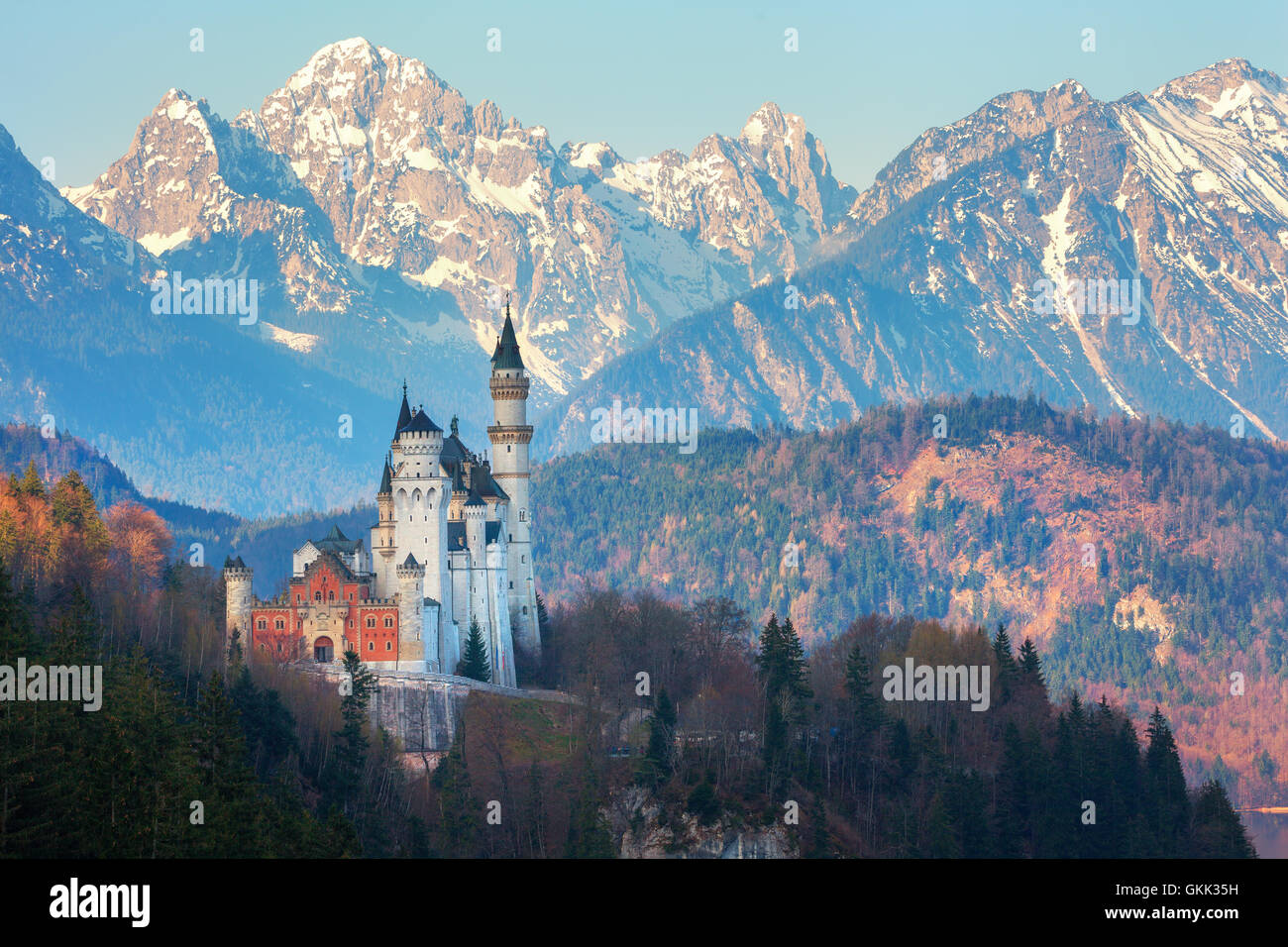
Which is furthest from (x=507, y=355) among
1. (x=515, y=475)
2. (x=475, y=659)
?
(x=475, y=659)

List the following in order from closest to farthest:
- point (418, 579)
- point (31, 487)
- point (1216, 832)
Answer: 1. point (418, 579)
2. point (1216, 832)
3. point (31, 487)

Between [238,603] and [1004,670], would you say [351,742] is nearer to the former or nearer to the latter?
[238,603]

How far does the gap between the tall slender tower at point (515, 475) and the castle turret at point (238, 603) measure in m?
26.0

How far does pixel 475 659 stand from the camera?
165 metres

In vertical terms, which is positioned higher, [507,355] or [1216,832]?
[507,355]

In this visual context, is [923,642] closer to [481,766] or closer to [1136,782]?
[1136,782]

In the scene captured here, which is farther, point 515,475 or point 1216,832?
point 515,475

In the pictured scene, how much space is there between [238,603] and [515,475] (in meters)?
31.0

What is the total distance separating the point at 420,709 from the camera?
154 m

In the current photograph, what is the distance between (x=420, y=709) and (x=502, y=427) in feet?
110

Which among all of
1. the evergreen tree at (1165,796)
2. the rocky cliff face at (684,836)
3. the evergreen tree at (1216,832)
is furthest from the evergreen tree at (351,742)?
the evergreen tree at (1216,832)

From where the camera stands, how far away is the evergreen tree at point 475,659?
540ft
